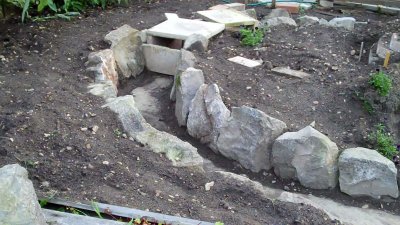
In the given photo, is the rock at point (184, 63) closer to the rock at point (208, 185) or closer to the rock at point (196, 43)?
the rock at point (196, 43)

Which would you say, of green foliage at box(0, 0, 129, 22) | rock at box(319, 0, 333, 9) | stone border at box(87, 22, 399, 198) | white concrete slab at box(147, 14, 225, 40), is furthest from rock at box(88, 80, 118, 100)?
rock at box(319, 0, 333, 9)

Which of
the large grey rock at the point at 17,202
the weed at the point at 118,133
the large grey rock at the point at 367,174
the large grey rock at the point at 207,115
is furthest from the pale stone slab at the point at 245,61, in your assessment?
the large grey rock at the point at 17,202

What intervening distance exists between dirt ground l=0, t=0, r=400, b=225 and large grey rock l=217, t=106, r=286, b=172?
0.09 metres

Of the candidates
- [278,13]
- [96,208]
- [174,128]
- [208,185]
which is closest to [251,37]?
[278,13]

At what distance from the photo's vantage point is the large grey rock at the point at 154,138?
364 centimetres

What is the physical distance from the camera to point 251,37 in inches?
216

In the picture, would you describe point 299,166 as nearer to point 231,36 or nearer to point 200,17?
point 231,36

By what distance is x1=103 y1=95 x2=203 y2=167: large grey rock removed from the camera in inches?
143

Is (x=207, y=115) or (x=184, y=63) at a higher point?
(x=184, y=63)

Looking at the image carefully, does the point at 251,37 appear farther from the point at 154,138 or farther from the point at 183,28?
the point at 154,138

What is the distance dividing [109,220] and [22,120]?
128 centimetres

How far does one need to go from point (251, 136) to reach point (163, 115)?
1.05 m

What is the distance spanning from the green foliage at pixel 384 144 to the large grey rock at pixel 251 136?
2.25 feet

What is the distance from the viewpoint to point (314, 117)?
432 centimetres
